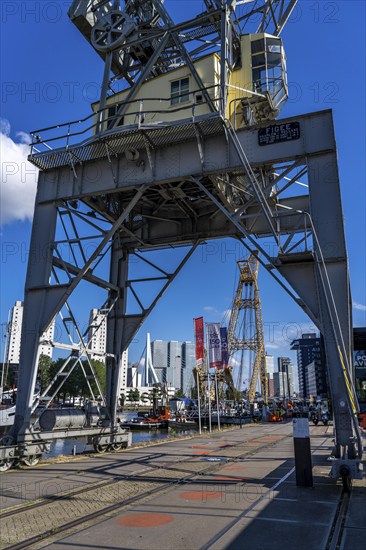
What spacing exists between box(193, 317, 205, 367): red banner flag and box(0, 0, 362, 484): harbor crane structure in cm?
1874

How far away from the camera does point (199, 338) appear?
128 feet

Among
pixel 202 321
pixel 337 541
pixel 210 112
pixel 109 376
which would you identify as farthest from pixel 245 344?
pixel 337 541

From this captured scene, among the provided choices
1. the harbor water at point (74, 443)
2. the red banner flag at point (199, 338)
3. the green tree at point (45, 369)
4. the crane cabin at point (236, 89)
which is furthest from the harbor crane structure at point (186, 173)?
the green tree at point (45, 369)

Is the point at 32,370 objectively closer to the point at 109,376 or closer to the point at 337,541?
the point at 109,376

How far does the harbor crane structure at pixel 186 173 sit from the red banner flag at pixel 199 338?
1874cm

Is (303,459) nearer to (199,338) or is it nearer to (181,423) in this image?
(199,338)

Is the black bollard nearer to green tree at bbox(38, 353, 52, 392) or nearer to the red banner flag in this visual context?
the red banner flag

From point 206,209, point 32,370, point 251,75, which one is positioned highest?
point 251,75

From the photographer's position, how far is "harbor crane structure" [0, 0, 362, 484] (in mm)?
13164

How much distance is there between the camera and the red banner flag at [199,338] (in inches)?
1529

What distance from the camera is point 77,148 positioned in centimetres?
1678

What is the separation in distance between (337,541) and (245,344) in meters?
85.1

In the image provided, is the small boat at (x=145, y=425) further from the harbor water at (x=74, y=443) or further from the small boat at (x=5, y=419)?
the small boat at (x=5, y=419)

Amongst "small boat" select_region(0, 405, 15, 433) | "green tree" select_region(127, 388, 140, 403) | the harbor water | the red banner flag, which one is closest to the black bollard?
the harbor water
